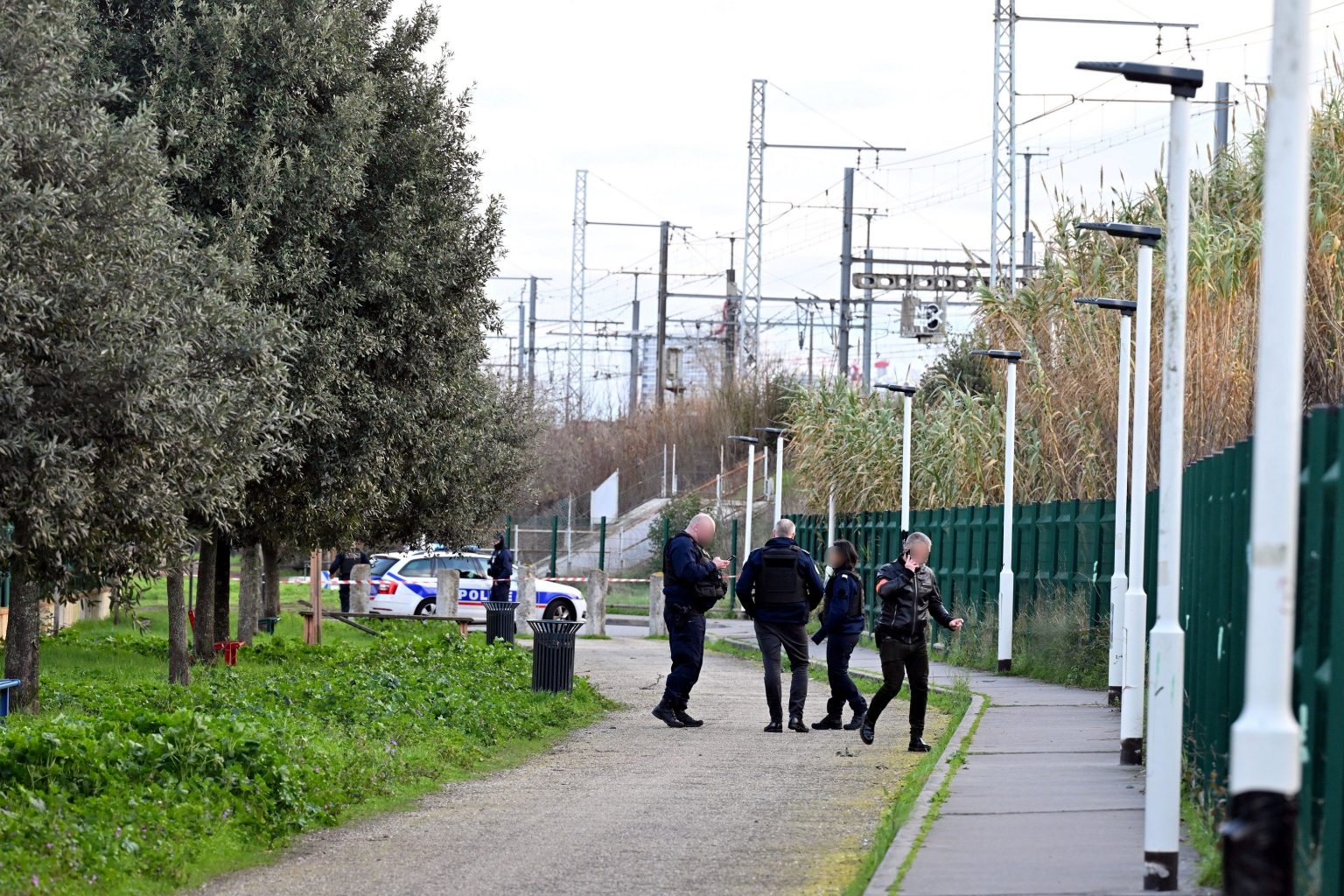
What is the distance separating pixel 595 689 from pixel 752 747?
5148 millimetres

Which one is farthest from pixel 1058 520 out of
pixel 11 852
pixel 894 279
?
pixel 894 279

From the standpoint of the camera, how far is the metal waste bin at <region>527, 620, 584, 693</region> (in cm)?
1702

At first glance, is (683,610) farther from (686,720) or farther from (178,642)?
(178,642)

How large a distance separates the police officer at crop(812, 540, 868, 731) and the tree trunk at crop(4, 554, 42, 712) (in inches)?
266

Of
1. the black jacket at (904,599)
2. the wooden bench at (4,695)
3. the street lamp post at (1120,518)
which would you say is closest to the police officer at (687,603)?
the black jacket at (904,599)

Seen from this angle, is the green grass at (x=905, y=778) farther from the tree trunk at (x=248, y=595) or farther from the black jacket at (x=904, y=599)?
the tree trunk at (x=248, y=595)

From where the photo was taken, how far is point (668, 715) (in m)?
15.7

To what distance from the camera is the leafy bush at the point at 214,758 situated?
8.00m

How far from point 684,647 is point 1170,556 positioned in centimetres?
819

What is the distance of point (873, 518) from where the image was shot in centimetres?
3106

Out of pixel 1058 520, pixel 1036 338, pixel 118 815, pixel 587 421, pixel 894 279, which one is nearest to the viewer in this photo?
pixel 118 815

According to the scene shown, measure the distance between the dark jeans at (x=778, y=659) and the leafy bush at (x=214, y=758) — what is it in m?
1.96

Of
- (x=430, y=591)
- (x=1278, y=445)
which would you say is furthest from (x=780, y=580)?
(x=430, y=591)

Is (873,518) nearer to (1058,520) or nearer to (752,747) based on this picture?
(1058,520)
